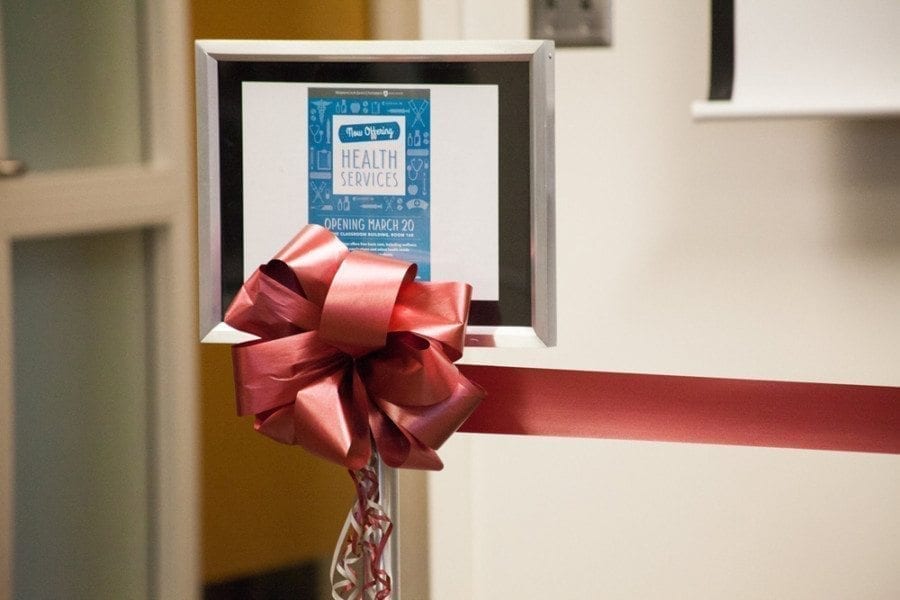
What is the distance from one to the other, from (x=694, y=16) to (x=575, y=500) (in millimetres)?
720

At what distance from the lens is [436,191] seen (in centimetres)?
91

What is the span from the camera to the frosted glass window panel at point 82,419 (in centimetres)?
142

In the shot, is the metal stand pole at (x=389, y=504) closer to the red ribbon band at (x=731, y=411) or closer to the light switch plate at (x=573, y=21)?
the red ribbon band at (x=731, y=411)

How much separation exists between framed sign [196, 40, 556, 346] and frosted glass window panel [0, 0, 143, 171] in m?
0.59

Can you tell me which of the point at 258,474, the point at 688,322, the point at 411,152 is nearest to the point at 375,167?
the point at 411,152

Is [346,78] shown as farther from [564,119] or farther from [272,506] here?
[272,506]

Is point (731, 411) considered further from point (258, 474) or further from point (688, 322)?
point (258, 474)

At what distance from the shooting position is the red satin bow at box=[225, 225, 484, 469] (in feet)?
2.69

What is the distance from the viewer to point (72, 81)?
1453 mm

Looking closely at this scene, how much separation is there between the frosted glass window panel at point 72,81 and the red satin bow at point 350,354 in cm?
70

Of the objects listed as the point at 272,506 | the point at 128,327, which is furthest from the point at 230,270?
the point at 272,506

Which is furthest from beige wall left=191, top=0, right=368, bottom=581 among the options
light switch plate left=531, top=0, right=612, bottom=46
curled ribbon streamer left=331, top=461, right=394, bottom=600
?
curled ribbon streamer left=331, top=461, right=394, bottom=600

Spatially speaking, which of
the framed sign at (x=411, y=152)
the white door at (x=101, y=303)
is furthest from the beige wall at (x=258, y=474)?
the framed sign at (x=411, y=152)

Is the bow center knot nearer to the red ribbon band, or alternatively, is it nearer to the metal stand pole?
the metal stand pole
